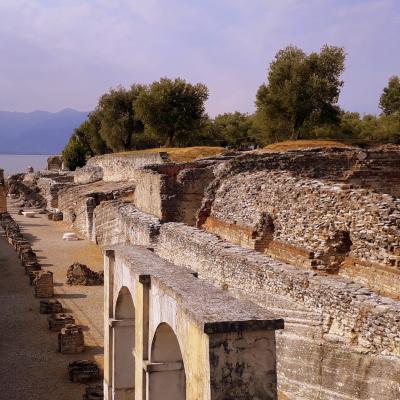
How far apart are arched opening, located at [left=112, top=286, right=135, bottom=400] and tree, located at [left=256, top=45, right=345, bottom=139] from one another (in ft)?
83.5

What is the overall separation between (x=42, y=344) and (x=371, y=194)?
9098mm

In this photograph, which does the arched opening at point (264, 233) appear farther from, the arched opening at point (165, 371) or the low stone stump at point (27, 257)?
the low stone stump at point (27, 257)

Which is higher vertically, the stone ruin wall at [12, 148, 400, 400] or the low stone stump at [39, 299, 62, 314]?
the stone ruin wall at [12, 148, 400, 400]

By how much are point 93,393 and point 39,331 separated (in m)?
4.85

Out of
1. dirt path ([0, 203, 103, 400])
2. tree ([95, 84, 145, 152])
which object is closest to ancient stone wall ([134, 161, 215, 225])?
dirt path ([0, 203, 103, 400])

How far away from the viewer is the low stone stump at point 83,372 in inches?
510

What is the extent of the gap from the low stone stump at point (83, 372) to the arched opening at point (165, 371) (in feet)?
14.4

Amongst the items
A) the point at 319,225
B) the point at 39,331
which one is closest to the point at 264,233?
the point at 319,225

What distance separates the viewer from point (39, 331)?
16.4m

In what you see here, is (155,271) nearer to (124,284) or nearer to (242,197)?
(124,284)

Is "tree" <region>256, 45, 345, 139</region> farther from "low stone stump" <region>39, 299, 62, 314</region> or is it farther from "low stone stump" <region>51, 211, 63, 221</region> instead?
"low stone stump" <region>39, 299, 62, 314</region>

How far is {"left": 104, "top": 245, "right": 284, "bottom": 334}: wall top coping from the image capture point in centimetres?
644

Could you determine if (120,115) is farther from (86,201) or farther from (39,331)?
(39,331)

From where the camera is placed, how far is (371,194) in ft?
37.7
